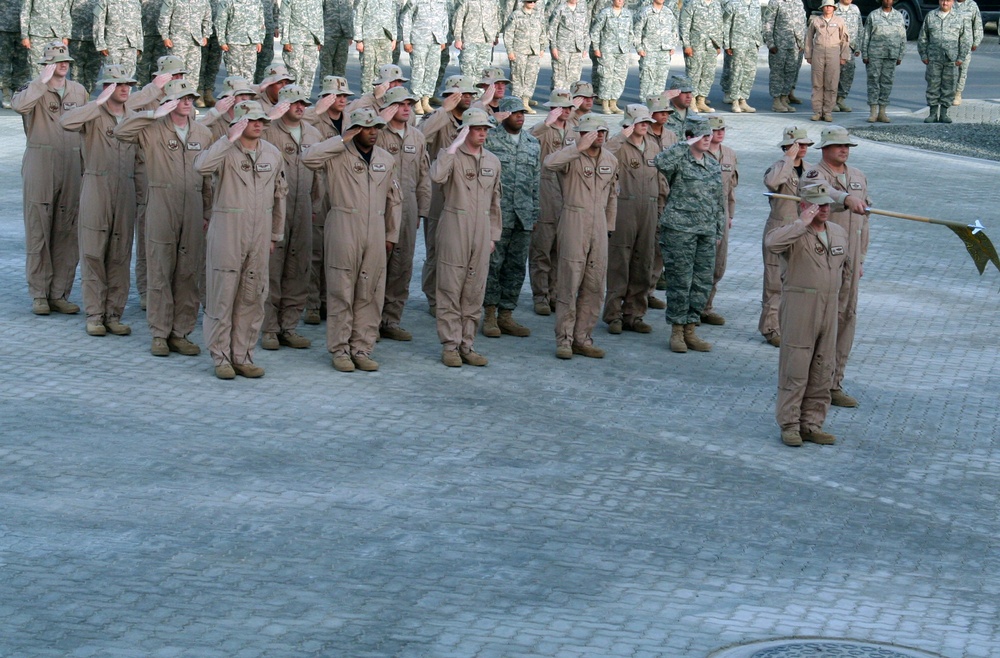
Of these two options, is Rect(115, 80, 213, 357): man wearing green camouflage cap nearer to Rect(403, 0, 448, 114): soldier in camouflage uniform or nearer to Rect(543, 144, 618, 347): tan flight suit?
Rect(543, 144, 618, 347): tan flight suit

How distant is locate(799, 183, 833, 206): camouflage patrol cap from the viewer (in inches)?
404

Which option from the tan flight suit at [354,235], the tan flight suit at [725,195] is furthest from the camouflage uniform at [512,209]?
the tan flight suit at [725,195]

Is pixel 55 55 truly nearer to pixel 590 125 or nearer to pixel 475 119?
pixel 475 119

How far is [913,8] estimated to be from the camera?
33.9m

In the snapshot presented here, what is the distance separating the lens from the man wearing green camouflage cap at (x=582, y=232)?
40.6 feet

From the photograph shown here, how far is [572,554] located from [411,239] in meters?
4.93

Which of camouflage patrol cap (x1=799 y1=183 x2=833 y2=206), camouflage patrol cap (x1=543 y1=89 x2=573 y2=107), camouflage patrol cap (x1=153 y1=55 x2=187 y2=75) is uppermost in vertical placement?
camouflage patrol cap (x1=153 y1=55 x2=187 y2=75)

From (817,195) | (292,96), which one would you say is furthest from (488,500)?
(292,96)

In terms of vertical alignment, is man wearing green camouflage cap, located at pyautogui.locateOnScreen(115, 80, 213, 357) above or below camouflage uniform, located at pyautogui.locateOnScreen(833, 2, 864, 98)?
below

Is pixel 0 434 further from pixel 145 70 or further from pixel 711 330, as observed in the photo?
pixel 145 70

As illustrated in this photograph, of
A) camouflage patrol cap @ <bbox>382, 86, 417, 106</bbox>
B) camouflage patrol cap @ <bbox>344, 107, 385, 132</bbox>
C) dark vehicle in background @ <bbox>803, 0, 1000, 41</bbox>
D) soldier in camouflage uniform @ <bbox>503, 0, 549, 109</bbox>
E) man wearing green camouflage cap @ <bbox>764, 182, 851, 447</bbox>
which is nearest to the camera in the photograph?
man wearing green camouflage cap @ <bbox>764, 182, 851, 447</bbox>

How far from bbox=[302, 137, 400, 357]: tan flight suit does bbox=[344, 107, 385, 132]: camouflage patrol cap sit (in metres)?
0.16

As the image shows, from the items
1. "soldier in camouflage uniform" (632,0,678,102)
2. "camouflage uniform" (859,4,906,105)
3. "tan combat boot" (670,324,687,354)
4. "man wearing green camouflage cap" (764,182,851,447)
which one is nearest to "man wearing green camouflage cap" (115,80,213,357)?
"tan combat boot" (670,324,687,354)

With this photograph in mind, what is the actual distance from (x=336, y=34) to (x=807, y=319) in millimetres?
15238
